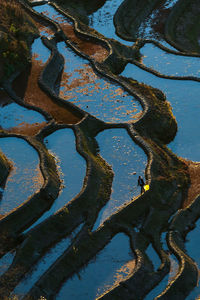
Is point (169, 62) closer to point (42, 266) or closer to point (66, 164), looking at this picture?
point (66, 164)

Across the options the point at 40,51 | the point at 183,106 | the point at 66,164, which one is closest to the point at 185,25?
the point at 40,51

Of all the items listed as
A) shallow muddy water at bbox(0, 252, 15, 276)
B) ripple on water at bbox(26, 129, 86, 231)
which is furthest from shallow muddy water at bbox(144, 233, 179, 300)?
shallow muddy water at bbox(0, 252, 15, 276)

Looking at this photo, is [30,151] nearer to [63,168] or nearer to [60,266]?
[63,168]

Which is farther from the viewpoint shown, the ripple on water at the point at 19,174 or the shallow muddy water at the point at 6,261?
the ripple on water at the point at 19,174

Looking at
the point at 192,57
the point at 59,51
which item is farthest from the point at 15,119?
the point at 192,57

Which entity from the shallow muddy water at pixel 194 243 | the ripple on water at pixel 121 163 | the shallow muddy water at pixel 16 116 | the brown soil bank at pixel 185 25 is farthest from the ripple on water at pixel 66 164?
the brown soil bank at pixel 185 25

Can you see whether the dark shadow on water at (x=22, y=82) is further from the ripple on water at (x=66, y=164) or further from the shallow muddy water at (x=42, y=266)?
the shallow muddy water at (x=42, y=266)
